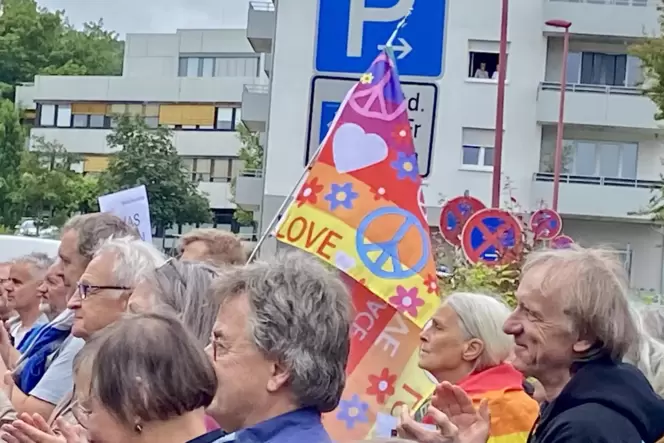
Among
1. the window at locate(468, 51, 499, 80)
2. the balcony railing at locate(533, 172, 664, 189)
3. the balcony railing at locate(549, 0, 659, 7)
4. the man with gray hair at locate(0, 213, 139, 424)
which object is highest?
the balcony railing at locate(549, 0, 659, 7)

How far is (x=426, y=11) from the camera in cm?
588

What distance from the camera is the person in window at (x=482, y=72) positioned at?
32594mm

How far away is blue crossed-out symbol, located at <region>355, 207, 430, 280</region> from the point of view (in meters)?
4.82

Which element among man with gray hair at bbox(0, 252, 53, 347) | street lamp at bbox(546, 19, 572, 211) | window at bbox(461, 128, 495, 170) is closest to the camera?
man with gray hair at bbox(0, 252, 53, 347)

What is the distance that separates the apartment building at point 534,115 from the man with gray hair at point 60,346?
24.4m

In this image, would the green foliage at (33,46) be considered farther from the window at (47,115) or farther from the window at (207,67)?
the window at (207,67)

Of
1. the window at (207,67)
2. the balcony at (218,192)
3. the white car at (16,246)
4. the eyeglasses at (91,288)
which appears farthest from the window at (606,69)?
the window at (207,67)

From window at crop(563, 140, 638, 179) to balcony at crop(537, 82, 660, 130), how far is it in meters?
0.81

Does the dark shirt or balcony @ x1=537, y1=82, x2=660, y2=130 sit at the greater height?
balcony @ x1=537, y1=82, x2=660, y2=130

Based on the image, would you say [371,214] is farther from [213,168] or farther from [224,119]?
[224,119]

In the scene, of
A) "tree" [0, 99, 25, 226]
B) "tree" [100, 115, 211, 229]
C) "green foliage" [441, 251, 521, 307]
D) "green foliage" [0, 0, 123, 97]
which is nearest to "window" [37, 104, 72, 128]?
"green foliage" [0, 0, 123, 97]

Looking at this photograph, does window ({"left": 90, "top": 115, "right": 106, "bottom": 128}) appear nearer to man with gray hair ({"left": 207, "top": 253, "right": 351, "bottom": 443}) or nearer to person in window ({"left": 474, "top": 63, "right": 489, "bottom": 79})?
person in window ({"left": 474, "top": 63, "right": 489, "bottom": 79})

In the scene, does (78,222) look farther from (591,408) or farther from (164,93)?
(164,93)

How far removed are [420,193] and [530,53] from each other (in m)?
28.3
